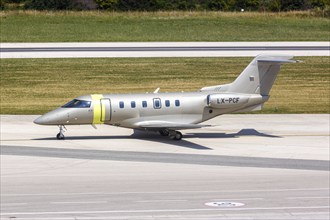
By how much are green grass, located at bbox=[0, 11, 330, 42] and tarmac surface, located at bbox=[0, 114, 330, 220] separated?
31.1 metres

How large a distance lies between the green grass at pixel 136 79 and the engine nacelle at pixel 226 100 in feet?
29.1

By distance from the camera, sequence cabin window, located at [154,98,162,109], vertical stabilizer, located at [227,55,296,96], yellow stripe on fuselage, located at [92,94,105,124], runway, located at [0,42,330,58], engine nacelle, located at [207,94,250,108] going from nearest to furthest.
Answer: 1. yellow stripe on fuselage, located at [92,94,105,124]
2. cabin window, located at [154,98,162,109]
3. engine nacelle, located at [207,94,250,108]
4. vertical stabilizer, located at [227,55,296,96]
5. runway, located at [0,42,330,58]

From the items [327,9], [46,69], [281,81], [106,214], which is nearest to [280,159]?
Result: [106,214]

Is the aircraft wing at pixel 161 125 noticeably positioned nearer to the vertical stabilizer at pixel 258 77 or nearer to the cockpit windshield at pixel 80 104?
the cockpit windshield at pixel 80 104

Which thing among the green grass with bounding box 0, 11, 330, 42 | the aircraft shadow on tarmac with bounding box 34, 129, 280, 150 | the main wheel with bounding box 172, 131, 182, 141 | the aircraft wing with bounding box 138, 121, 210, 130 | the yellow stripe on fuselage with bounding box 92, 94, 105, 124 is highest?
the green grass with bounding box 0, 11, 330, 42

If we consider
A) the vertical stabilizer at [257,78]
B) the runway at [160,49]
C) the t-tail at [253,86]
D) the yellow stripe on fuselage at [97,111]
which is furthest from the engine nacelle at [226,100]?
the runway at [160,49]

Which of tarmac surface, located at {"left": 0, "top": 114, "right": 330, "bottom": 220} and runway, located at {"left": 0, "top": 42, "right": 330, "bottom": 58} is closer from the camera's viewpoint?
tarmac surface, located at {"left": 0, "top": 114, "right": 330, "bottom": 220}

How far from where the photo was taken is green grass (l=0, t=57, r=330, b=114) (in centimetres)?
5227

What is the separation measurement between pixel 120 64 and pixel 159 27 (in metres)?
19.3

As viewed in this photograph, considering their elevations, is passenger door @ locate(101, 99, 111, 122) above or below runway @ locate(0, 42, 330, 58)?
below

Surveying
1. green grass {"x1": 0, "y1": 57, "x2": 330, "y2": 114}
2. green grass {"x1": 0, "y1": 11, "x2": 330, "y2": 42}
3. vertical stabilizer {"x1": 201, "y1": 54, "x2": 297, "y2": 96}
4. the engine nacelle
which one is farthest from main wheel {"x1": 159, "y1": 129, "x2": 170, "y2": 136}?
green grass {"x1": 0, "y1": 11, "x2": 330, "y2": 42}

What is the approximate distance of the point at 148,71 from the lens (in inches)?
2436

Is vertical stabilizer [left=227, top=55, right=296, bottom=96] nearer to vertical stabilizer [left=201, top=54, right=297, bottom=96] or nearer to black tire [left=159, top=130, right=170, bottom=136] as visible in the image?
vertical stabilizer [left=201, top=54, right=297, bottom=96]

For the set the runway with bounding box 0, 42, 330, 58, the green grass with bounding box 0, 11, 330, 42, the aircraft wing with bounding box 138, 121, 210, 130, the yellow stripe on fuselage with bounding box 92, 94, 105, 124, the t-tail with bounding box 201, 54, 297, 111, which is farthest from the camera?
the green grass with bounding box 0, 11, 330, 42
